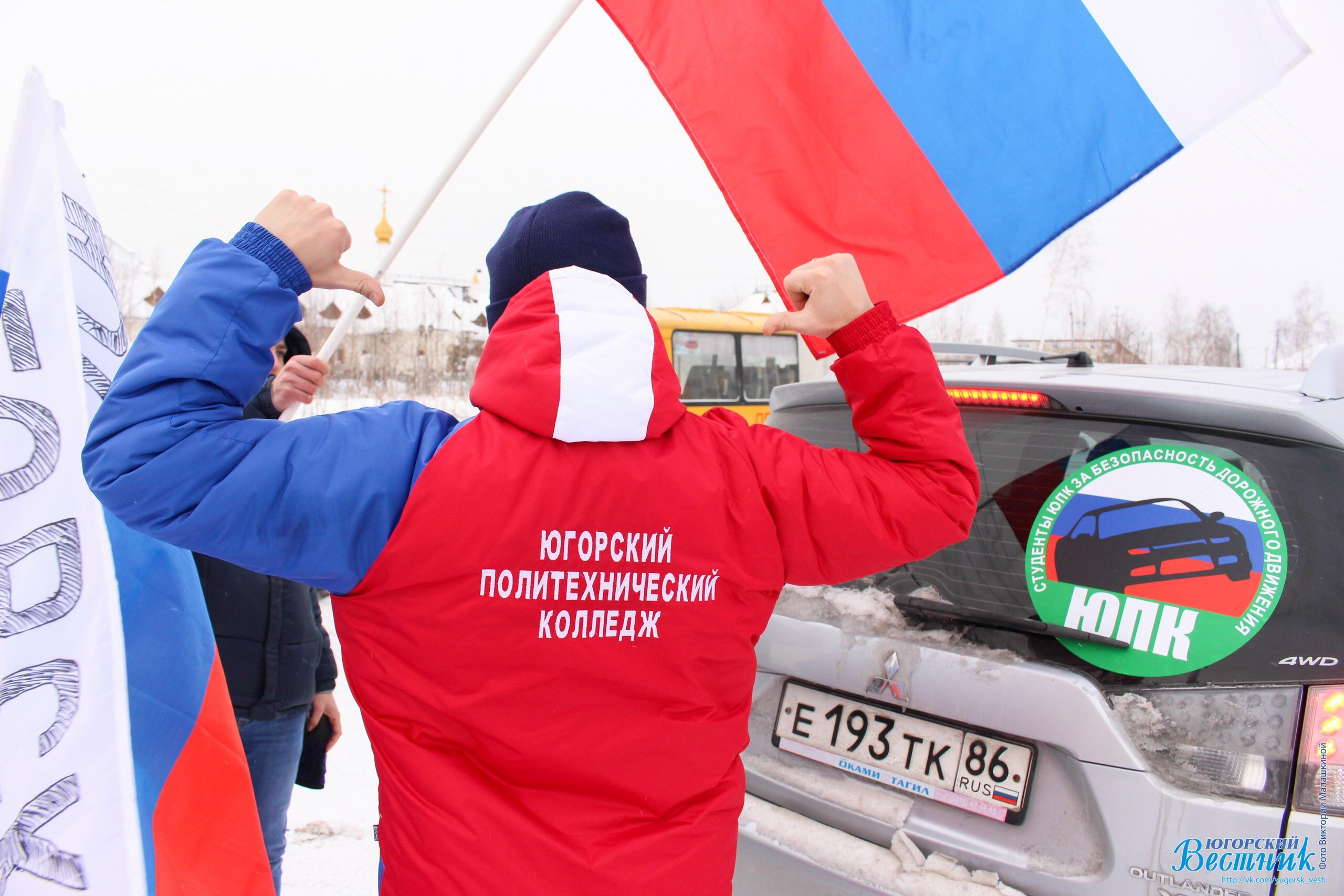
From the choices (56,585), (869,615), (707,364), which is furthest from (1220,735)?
(707,364)

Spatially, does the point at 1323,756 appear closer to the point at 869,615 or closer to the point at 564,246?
the point at 869,615

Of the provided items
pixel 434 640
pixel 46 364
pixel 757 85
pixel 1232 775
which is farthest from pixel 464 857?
pixel 757 85

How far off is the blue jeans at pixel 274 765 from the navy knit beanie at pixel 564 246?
5.04ft

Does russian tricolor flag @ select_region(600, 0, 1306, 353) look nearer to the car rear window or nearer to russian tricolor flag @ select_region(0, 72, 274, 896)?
the car rear window

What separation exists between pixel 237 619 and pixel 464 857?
1311 millimetres

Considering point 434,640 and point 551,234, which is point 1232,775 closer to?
point 434,640

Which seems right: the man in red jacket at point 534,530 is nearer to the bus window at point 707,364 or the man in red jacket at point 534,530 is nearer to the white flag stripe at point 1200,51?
the white flag stripe at point 1200,51

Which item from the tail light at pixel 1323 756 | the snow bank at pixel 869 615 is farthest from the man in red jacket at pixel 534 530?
the tail light at pixel 1323 756

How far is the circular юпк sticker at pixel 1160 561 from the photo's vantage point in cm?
176

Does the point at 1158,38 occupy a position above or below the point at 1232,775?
above

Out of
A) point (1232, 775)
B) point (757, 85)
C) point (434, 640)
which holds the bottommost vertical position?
point (1232, 775)

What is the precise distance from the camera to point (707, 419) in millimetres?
1431

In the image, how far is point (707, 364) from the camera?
13.5m

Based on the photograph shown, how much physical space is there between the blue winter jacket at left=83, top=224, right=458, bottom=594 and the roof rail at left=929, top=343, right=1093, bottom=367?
1.77 m
